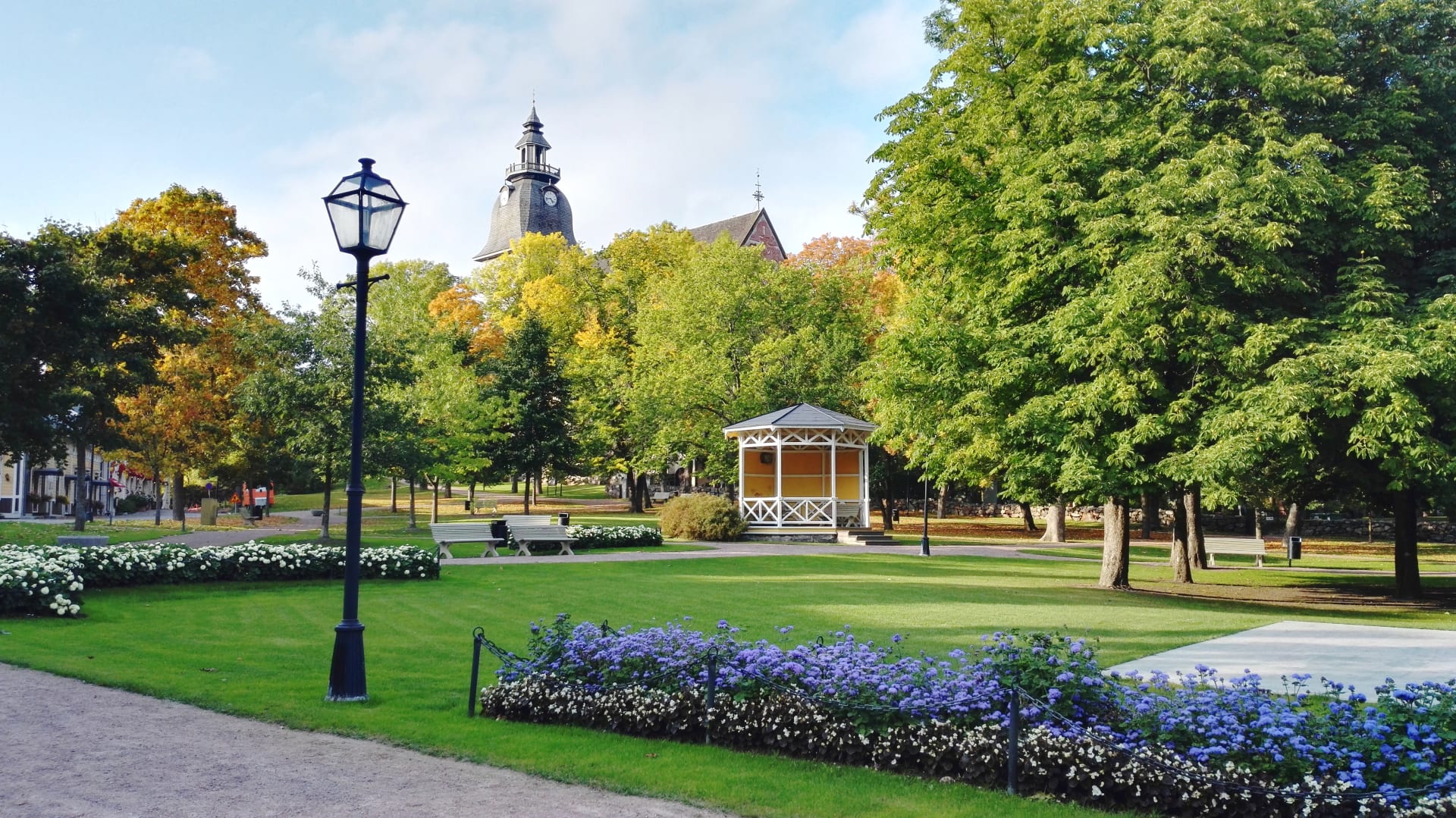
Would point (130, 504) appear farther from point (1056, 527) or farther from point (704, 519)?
point (1056, 527)

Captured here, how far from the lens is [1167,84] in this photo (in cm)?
1786

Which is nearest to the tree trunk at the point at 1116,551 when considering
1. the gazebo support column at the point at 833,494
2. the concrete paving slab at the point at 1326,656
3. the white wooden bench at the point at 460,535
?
the concrete paving slab at the point at 1326,656

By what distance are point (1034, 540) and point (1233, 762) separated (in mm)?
32706

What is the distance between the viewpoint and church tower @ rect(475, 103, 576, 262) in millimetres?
89125

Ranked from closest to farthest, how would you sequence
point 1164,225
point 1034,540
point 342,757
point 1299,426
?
point 342,757
point 1299,426
point 1164,225
point 1034,540

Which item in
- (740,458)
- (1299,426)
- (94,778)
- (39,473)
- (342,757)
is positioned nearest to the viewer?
(94,778)

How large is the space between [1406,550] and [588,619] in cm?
1645

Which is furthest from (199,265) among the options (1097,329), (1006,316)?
(1097,329)

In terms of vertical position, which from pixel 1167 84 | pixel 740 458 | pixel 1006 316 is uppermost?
pixel 1167 84

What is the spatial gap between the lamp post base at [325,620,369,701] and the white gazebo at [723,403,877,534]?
77.0 feet

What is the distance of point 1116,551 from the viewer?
64.6ft

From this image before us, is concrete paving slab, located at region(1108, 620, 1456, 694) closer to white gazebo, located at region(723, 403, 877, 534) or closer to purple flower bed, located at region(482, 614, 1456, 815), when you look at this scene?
purple flower bed, located at region(482, 614, 1456, 815)

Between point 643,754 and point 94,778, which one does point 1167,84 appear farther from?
point 94,778

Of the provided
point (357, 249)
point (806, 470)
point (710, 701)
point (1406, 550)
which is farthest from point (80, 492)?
point (1406, 550)
